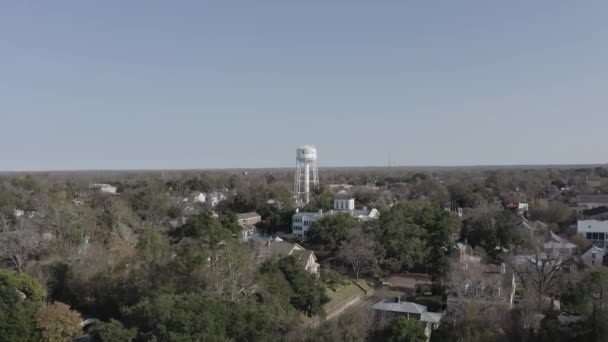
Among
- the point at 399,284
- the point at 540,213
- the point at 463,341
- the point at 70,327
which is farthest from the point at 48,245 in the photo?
the point at 540,213

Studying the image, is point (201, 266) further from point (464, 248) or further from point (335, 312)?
point (464, 248)

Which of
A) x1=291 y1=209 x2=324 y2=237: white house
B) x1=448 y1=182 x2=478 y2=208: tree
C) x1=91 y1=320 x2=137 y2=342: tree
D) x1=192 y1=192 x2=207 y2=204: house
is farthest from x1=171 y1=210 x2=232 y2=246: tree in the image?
x1=448 y1=182 x2=478 y2=208: tree

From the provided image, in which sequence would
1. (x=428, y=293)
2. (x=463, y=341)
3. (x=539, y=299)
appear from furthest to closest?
(x=428, y=293)
(x=539, y=299)
(x=463, y=341)

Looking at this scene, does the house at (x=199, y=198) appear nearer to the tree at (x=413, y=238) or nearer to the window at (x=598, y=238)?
the tree at (x=413, y=238)

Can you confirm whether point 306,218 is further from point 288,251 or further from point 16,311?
point 16,311

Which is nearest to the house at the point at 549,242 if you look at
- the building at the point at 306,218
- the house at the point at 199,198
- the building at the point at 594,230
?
the building at the point at 594,230

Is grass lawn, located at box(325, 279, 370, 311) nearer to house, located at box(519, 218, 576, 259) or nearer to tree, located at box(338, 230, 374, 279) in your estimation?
tree, located at box(338, 230, 374, 279)
